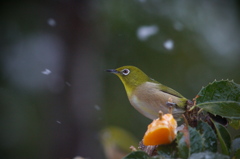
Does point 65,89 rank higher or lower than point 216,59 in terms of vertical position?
lower

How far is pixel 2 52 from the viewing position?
5.78m

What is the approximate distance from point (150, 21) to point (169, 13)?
35 cm

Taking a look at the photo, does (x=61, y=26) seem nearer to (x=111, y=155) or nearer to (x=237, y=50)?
(x=111, y=155)

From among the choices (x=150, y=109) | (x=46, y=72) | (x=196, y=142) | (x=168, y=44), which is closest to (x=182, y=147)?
(x=196, y=142)

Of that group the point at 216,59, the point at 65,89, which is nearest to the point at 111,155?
the point at 65,89

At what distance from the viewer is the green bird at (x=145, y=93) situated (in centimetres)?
145

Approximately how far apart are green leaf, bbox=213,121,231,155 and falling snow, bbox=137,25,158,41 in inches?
164

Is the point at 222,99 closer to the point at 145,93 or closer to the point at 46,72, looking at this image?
the point at 145,93

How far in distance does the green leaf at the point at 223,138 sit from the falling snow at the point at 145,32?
4.16 m

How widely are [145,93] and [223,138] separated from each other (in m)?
0.75

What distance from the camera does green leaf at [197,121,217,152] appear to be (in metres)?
0.79

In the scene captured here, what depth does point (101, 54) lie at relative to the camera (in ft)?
16.5

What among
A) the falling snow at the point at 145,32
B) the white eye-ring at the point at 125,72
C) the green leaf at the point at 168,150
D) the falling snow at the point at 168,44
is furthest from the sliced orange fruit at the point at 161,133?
the falling snow at the point at 145,32

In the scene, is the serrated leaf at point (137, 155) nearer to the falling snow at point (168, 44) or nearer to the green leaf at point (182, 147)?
the green leaf at point (182, 147)
